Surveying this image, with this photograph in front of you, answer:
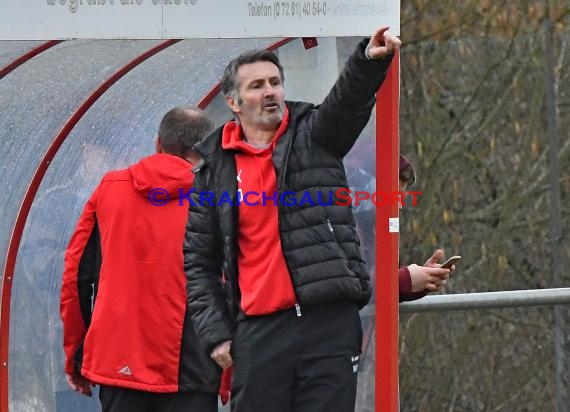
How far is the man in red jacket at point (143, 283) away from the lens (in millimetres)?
5402

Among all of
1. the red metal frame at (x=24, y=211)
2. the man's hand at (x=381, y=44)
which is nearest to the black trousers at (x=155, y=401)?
the red metal frame at (x=24, y=211)

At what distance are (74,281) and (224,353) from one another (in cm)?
89

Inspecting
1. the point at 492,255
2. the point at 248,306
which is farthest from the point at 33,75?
the point at 492,255

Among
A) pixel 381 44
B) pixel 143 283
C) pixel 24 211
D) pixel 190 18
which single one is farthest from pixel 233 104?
pixel 24 211

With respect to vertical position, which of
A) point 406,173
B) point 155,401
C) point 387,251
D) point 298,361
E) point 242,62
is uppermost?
point 242,62

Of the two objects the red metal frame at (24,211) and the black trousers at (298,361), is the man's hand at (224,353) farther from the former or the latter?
the red metal frame at (24,211)

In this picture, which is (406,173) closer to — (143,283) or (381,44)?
(143,283)

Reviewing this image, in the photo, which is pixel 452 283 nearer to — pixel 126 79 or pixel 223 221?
pixel 126 79

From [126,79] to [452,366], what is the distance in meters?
6.52

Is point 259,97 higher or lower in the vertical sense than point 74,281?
higher

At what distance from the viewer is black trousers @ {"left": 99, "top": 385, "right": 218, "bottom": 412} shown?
215 inches

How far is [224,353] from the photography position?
4.86m

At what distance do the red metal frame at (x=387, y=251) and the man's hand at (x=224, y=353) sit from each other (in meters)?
0.87

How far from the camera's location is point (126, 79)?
19.2 feet
